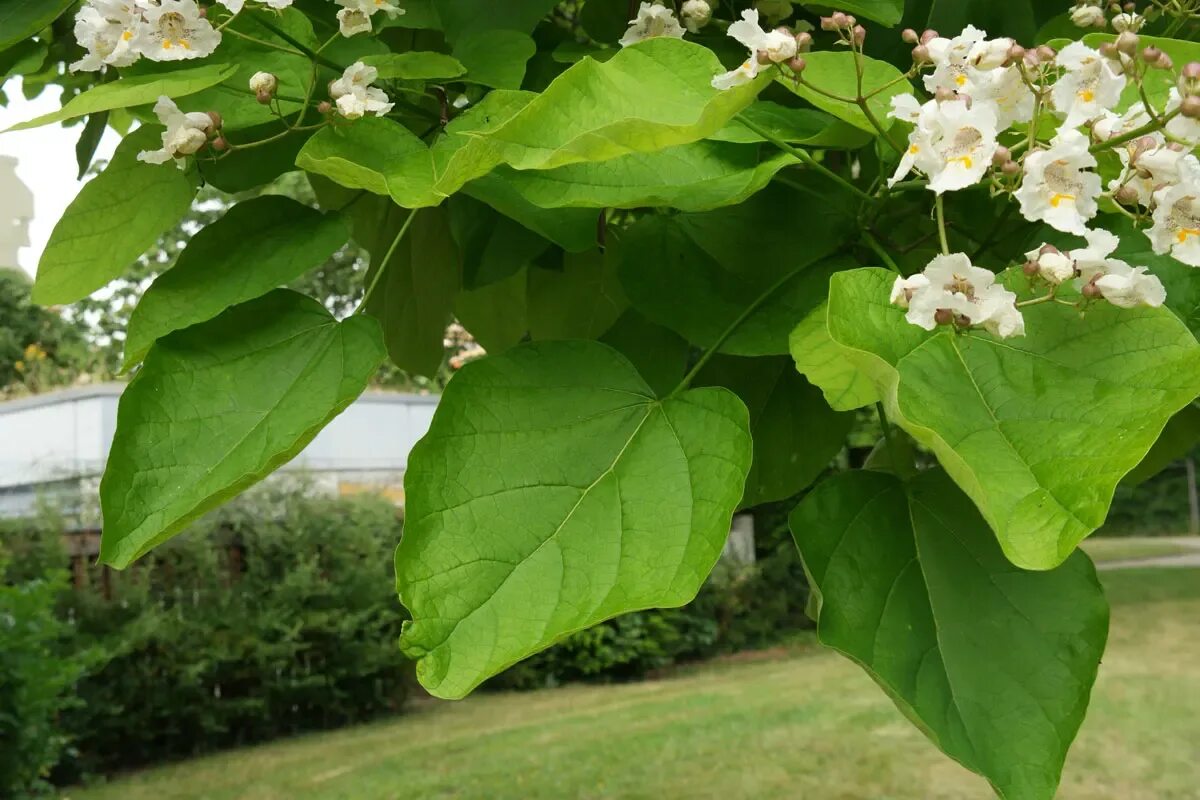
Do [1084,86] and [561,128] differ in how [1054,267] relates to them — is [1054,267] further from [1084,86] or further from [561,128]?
[561,128]

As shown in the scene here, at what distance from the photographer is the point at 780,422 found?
2.46ft

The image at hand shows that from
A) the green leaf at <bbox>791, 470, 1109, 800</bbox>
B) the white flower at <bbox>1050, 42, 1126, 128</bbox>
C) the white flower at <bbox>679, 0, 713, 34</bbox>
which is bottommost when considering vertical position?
the green leaf at <bbox>791, 470, 1109, 800</bbox>

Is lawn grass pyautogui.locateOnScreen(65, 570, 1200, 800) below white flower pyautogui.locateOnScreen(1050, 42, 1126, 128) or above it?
below

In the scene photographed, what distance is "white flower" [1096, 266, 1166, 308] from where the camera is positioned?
1.57ft

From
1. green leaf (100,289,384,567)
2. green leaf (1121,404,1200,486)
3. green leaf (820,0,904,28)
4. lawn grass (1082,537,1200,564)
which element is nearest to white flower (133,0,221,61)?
green leaf (100,289,384,567)

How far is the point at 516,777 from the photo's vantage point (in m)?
4.89

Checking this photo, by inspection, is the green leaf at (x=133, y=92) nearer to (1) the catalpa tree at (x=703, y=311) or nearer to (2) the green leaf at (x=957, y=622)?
(1) the catalpa tree at (x=703, y=311)

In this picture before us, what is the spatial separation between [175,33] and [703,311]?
12.6 inches

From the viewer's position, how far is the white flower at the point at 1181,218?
495 mm

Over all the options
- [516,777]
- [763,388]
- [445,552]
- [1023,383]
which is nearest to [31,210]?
[763,388]

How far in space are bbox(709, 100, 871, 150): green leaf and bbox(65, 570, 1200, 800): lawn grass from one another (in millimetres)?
3934

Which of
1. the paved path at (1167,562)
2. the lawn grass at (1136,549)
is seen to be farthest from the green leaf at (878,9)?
the lawn grass at (1136,549)

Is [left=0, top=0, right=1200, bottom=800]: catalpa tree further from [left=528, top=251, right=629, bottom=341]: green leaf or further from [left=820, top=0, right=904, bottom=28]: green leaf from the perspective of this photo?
→ [left=528, top=251, right=629, bottom=341]: green leaf

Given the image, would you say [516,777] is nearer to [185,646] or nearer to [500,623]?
[185,646]
